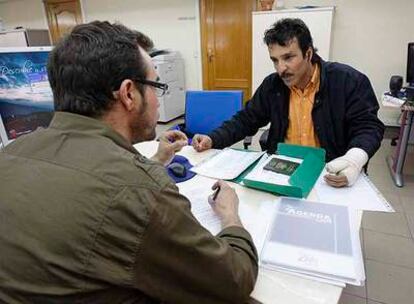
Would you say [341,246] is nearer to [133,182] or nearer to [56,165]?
[133,182]

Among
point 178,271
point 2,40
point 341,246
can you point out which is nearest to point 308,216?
point 341,246

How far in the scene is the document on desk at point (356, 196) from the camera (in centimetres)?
103

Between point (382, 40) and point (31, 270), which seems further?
point (382, 40)

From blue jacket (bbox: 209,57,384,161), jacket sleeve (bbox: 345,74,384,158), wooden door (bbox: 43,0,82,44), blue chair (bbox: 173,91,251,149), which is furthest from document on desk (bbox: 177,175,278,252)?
wooden door (bbox: 43,0,82,44)

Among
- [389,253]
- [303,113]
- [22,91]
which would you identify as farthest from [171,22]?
[389,253]

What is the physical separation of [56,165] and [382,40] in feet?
13.8

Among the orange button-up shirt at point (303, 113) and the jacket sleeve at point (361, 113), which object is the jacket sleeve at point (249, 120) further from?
the jacket sleeve at point (361, 113)

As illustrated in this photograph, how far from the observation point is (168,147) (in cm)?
140

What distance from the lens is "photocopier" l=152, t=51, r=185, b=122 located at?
4.59 m

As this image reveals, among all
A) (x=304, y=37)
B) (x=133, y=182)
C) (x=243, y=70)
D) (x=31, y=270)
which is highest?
(x=304, y=37)

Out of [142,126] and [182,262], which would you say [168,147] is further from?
[182,262]

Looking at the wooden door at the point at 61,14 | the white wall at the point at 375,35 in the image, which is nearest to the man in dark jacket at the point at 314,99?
the white wall at the point at 375,35

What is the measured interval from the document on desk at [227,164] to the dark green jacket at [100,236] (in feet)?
2.23

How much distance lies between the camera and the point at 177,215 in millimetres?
578
